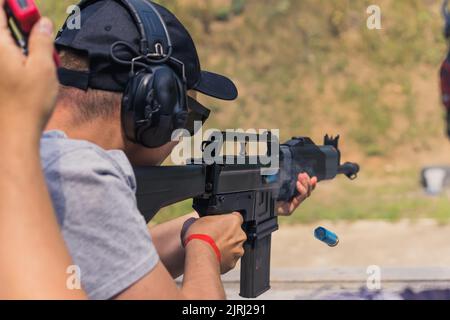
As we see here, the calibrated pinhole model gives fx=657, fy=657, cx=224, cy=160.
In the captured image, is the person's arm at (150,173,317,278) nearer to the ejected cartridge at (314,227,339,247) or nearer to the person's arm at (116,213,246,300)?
the person's arm at (116,213,246,300)

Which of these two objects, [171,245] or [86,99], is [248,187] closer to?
[171,245]

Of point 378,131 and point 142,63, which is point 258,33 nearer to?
point 378,131

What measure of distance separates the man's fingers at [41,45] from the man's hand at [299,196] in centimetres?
170

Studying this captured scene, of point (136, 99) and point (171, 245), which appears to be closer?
point (136, 99)

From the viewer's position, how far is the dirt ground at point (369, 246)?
560 centimetres

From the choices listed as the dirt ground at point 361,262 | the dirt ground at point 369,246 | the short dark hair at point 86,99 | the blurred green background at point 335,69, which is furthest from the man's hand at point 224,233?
the blurred green background at point 335,69

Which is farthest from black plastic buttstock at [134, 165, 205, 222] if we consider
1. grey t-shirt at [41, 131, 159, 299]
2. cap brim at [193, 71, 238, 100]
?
grey t-shirt at [41, 131, 159, 299]

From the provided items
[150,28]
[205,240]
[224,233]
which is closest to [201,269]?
[205,240]

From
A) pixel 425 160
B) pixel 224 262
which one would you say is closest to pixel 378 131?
pixel 425 160

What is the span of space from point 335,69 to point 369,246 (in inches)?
294

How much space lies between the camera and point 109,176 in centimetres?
122

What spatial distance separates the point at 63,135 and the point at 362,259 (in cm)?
469

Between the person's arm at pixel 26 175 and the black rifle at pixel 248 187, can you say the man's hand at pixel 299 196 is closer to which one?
the black rifle at pixel 248 187

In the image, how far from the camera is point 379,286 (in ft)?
10.7
